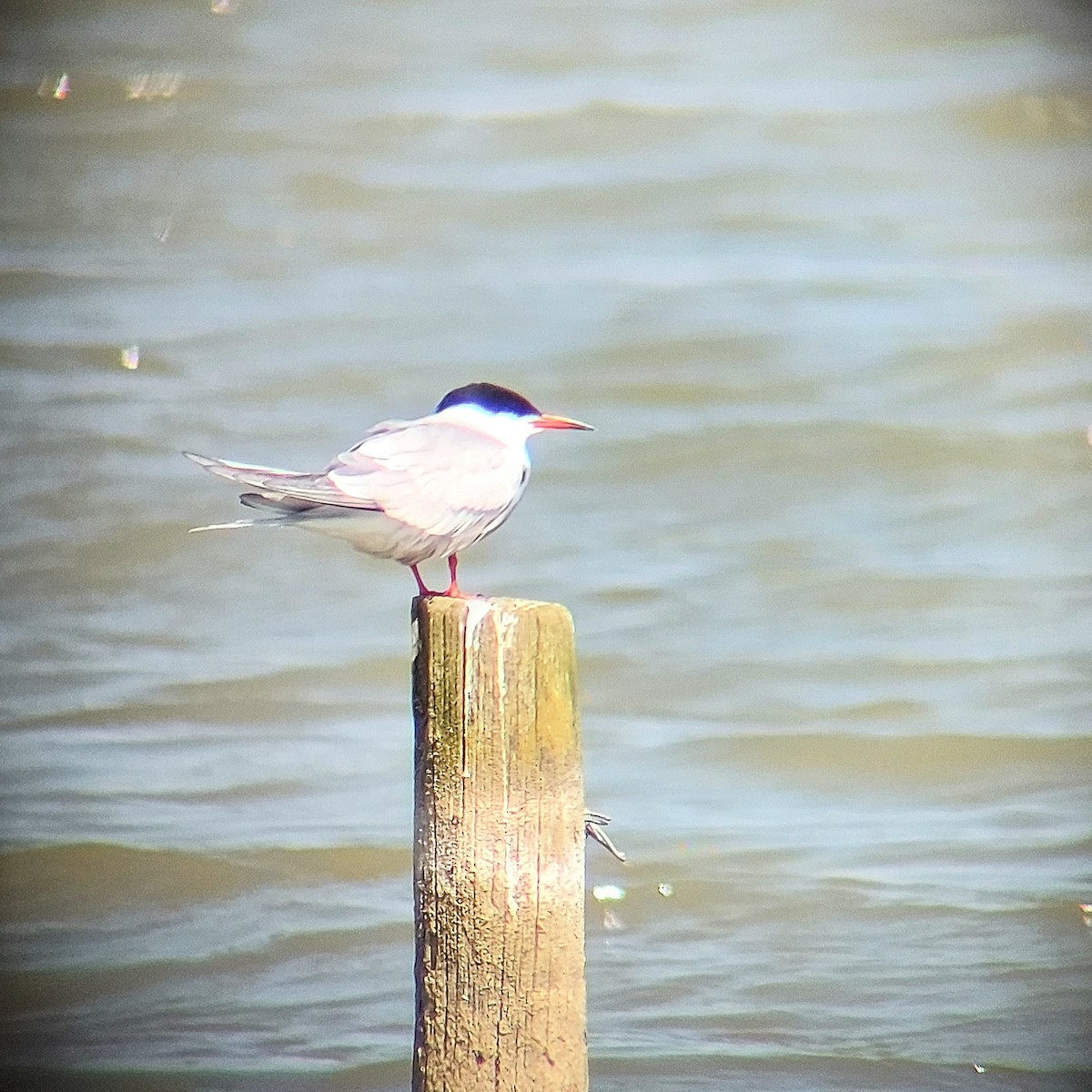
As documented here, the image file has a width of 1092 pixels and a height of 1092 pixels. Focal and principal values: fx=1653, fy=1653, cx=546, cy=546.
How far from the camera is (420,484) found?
3066mm

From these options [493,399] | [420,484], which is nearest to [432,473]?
[420,484]

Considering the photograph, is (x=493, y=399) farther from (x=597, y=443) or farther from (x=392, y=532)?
(x=597, y=443)

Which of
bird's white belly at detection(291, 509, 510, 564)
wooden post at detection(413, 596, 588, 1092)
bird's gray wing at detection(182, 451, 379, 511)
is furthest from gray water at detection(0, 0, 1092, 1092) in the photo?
wooden post at detection(413, 596, 588, 1092)

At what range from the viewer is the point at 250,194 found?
7.32 meters

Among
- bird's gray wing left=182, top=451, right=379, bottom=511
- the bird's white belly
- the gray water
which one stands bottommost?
the gray water

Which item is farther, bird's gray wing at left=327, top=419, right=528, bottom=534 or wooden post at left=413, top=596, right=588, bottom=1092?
bird's gray wing at left=327, top=419, right=528, bottom=534

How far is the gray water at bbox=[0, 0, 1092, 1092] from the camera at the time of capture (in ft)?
16.9

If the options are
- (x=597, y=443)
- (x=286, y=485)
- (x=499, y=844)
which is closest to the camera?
(x=499, y=844)

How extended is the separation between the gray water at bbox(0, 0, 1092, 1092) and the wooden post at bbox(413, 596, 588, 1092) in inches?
88.2

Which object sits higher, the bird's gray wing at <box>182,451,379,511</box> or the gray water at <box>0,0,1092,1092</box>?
the bird's gray wing at <box>182,451,379,511</box>

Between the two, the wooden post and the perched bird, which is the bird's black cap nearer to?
the perched bird

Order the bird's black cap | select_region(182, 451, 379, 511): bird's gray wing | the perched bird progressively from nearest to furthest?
select_region(182, 451, 379, 511): bird's gray wing < the perched bird < the bird's black cap

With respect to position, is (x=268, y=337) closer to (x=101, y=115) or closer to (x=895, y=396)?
(x=101, y=115)

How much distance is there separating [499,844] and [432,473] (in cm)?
94
